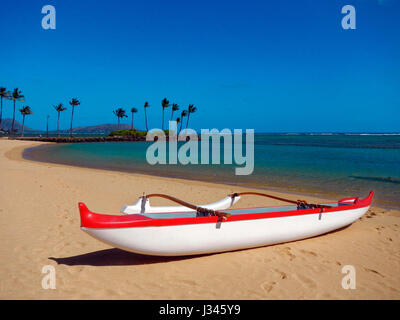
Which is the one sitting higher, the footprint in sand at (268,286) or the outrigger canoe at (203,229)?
the outrigger canoe at (203,229)

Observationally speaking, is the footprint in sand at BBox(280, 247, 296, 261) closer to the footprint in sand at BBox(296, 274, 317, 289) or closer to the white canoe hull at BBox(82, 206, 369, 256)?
the white canoe hull at BBox(82, 206, 369, 256)

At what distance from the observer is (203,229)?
4.29 m

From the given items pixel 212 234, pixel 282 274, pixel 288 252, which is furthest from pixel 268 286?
pixel 288 252

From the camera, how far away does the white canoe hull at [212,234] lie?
390 centimetres

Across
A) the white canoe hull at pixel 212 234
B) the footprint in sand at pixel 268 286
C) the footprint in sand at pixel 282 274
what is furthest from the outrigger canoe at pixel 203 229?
the footprint in sand at pixel 268 286

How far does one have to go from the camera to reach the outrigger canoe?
150 inches

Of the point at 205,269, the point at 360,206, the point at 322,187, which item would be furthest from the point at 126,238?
the point at 322,187

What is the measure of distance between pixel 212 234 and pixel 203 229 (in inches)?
7.4

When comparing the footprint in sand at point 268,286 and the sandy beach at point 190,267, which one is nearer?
the sandy beach at point 190,267

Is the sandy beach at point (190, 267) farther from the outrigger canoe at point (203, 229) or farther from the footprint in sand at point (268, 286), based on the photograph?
the outrigger canoe at point (203, 229)

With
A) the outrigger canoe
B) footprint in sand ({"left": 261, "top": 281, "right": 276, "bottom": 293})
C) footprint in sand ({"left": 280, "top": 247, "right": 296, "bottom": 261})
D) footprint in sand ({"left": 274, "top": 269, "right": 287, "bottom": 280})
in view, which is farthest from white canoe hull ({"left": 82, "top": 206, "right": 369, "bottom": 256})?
footprint in sand ({"left": 261, "top": 281, "right": 276, "bottom": 293})

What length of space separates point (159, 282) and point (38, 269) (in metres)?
1.65

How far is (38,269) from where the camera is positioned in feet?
13.2
